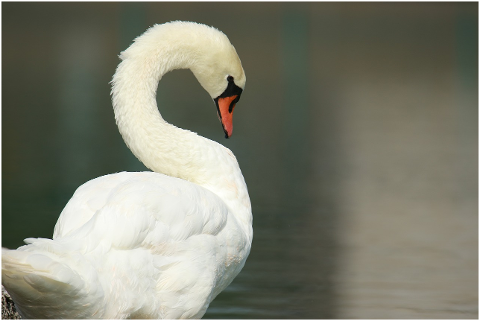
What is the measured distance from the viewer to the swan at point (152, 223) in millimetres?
3336

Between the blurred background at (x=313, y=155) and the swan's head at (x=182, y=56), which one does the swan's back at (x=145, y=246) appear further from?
the blurred background at (x=313, y=155)

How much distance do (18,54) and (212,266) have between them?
21.7m

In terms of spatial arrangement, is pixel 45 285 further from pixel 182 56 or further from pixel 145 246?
pixel 182 56

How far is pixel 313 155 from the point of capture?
1218cm

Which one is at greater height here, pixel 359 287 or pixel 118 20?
pixel 118 20

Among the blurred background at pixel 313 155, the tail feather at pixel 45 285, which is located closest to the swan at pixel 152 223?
the tail feather at pixel 45 285

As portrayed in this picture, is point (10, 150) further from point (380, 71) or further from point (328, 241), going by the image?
point (380, 71)

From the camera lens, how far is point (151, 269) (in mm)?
3660

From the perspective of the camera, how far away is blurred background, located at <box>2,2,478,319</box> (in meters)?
6.57

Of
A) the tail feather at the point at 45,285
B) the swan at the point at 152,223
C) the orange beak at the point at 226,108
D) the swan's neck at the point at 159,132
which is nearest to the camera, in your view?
the tail feather at the point at 45,285

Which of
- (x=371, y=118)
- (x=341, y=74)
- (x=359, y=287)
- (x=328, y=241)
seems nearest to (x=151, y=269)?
(x=359, y=287)

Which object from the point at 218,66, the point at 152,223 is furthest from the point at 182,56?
the point at 152,223

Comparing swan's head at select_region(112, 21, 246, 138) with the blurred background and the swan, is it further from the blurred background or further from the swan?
the blurred background

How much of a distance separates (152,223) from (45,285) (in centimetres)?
70
